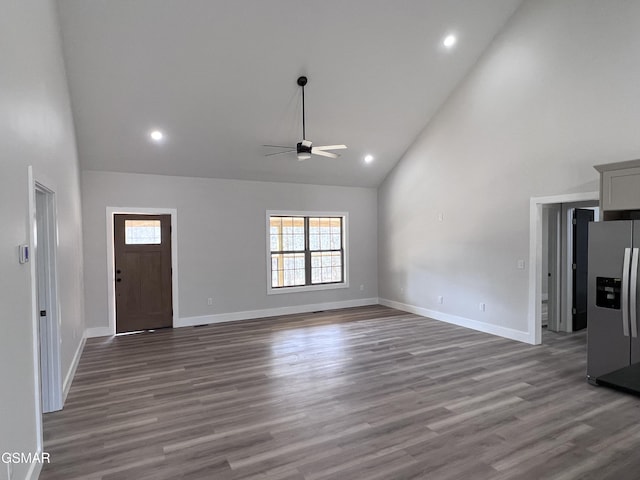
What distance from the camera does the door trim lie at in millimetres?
6312

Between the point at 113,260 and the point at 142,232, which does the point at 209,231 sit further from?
the point at 113,260

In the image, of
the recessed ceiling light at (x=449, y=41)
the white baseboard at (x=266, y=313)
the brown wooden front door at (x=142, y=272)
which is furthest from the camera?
the white baseboard at (x=266, y=313)

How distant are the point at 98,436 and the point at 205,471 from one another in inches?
43.8

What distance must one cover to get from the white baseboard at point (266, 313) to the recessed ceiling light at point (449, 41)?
17.0 feet

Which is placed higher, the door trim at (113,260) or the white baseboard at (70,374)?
the door trim at (113,260)

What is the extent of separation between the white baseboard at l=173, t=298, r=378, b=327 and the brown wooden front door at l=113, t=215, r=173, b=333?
384 millimetres

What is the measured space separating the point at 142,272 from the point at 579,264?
23.7ft

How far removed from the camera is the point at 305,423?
3232 millimetres

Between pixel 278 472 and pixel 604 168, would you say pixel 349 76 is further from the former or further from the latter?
pixel 278 472

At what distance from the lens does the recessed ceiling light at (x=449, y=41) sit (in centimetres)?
545

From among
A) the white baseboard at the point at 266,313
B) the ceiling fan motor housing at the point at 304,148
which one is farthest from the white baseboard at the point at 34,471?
the white baseboard at the point at 266,313

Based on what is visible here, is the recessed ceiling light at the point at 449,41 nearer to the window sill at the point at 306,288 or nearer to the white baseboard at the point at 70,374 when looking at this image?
the window sill at the point at 306,288

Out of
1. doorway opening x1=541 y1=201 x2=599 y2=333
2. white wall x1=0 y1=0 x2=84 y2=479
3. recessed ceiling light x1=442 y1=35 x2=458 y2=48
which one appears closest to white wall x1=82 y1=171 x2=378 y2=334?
white wall x1=0 y1=0 x2=84 y2=479

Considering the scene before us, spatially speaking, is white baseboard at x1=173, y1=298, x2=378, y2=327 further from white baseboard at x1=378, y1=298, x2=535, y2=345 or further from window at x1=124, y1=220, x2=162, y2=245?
window at x1=124, y1=220, x2=162, y2=245
